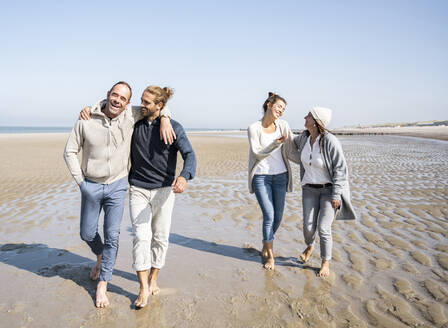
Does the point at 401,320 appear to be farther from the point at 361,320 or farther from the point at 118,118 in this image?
the point at 118,118

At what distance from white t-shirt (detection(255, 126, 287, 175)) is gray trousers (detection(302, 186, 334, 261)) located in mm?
428

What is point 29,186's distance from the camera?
30.2 feet

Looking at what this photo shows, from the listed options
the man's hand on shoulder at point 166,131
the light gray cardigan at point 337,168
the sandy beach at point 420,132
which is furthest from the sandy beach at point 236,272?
the sandy beach at point 420,132

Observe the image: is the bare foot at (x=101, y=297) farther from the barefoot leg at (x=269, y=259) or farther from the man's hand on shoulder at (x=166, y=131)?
the barefoot leg at (x=269, y=259)

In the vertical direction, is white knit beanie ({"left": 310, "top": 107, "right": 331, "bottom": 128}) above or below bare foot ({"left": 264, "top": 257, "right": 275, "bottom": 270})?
above

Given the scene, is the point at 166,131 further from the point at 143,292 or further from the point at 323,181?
the point at 323,181

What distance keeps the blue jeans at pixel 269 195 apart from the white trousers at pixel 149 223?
1299 millimetres

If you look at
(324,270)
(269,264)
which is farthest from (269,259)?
(324,270)

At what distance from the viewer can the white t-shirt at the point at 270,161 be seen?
415 centimetres

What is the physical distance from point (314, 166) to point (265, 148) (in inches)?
26.5

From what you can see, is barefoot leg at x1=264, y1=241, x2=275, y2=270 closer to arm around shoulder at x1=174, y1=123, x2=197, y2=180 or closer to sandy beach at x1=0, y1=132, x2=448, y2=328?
sandy beach at x1=0, y1=132, x2=448, y2=328

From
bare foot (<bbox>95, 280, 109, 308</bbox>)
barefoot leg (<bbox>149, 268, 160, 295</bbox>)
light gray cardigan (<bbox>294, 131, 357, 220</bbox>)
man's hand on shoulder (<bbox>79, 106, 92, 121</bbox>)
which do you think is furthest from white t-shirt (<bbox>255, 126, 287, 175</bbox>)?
bare foot (<bbox>95, 280, 109, 308</bbox>)

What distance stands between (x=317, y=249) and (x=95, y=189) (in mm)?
3258

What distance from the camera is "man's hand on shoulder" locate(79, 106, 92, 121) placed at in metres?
3.19
